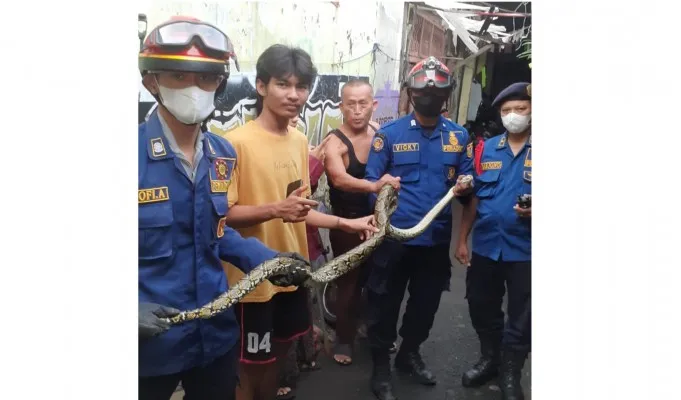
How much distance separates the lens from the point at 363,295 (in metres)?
2.74

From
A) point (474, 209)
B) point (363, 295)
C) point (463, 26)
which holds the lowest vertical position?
point (363, 295)

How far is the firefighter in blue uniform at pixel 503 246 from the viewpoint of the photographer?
108 inches

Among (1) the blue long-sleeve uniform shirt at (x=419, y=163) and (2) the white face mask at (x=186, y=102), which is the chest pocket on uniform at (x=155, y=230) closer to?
(2) the white face mask at (x=186, y=102)

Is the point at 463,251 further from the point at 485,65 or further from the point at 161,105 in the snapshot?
the point at 161,105

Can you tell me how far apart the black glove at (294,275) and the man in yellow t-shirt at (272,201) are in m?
0.05

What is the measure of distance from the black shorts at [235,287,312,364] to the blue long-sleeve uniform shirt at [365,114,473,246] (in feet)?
1.88

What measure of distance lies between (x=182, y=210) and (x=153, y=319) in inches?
17.6

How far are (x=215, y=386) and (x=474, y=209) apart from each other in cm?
143

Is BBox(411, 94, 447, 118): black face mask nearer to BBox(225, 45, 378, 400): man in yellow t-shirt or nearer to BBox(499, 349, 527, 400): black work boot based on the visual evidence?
BBox(225, 45, 378, 400): man in yellow t-shirt

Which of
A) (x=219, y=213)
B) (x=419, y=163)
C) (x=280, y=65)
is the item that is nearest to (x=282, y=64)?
(x=280, y=65)

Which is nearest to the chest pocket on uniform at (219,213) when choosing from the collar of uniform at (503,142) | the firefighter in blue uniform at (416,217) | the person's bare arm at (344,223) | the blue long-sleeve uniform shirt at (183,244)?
the blue long-sleeve uniform shirt at (183,244)

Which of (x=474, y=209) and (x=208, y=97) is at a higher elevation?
(x=208, y=97)

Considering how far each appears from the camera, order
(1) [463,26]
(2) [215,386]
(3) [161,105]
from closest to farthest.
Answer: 1. (3) [161,105]
2. (2) [215,386]
3. (1) [463,26]

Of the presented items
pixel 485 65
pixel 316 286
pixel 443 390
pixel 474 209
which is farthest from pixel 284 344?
pixel 485 65
